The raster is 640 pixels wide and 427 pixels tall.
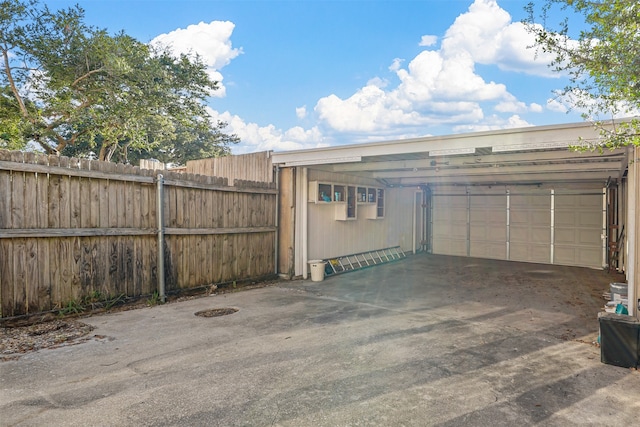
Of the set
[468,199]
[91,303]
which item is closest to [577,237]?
[468,199]

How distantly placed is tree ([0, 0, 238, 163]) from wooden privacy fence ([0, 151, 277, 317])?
411cm

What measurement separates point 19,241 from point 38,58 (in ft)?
21.0

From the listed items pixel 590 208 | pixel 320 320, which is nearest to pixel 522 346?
pixel 320 320

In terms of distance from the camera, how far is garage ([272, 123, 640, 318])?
596cm

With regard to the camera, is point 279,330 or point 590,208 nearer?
point 279,330

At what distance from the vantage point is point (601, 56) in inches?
142

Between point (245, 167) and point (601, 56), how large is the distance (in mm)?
6771

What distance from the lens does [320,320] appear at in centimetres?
490

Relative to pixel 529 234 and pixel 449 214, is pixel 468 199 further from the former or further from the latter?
pixel 529 234

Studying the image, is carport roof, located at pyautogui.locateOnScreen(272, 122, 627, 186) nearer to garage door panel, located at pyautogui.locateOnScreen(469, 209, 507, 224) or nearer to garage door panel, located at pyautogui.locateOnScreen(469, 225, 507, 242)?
garage door panel, located at pyautogui.locateOnScreen(469, 209, 507, 224)

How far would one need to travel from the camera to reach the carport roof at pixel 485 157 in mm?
4984

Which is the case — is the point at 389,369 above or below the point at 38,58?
below

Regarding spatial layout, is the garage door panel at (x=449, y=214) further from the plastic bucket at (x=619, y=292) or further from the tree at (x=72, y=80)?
the tree at (x=72, y=80)

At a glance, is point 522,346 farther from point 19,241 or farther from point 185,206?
point 19,241
